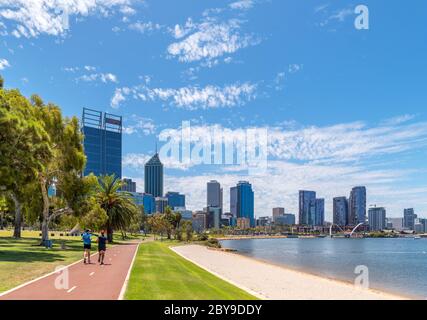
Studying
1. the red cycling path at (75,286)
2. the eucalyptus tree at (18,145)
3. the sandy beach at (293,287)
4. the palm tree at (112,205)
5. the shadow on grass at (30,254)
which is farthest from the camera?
the palm tree at (112,205)

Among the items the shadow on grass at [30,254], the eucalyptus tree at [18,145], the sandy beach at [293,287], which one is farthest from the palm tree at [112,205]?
the eucalyptus tree at [18,145]

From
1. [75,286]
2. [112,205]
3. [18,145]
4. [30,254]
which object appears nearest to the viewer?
[75,286]

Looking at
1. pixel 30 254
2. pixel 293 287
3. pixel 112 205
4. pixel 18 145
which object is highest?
pixel 18 145

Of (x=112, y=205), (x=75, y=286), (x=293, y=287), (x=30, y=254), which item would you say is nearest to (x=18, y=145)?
(x=30, y=254)

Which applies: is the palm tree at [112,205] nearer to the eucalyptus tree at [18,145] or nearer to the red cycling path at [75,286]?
the eucalyptus tree at [18,145]

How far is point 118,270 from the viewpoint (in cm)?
2452

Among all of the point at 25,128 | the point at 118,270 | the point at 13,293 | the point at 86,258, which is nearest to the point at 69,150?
the point at 25,128

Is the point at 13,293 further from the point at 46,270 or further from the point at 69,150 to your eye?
the point at 69,150

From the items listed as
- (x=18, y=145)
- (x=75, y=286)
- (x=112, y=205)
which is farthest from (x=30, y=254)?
(x=112, y=205)

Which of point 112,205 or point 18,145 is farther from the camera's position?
point 112,205

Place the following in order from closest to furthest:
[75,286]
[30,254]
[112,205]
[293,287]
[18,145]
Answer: [75,286], [293,287], [18,145], [30,254], [112,205]

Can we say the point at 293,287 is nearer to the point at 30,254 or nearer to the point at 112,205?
the point at 30,254

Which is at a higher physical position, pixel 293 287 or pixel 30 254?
pixel 30 254
